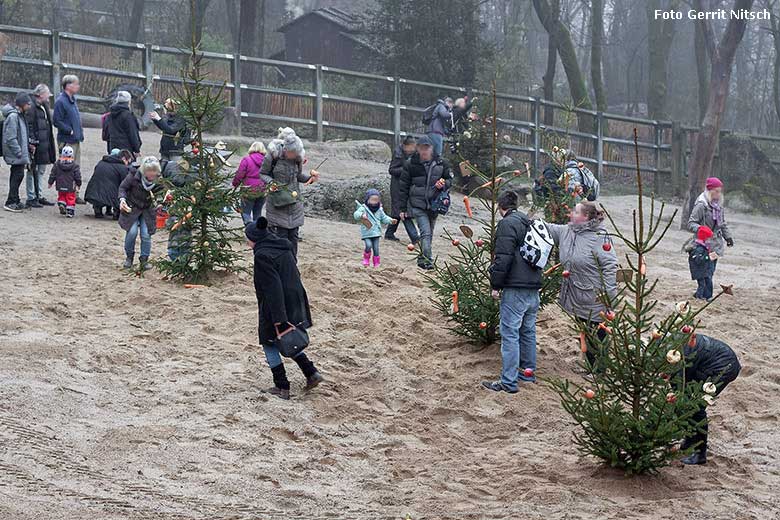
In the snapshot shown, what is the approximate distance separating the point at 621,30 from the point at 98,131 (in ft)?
137

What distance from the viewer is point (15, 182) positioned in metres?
16.1

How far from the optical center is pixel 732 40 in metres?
23.5

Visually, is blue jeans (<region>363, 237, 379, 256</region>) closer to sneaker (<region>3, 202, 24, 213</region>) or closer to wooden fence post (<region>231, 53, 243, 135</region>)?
sneaker (<region>3, 202, 24, 213</region>)

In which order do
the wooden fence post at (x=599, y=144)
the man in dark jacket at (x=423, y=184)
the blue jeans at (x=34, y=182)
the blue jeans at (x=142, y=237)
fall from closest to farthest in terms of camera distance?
the blue jeans at (x=142, y=237), the man in dark jacket at (x=423, y=184), the blue jeans at (x=34, y=182), the wooden fence post at (x=599, y=144)

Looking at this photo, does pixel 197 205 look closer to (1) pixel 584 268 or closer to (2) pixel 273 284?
(2) pixel 273 284

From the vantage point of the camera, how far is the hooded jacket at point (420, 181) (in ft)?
48.1

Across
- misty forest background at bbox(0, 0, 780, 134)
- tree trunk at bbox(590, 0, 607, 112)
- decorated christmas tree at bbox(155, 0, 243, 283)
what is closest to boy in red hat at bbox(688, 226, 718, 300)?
decorated christmas tree at bbox(155, 0, 243, 283)

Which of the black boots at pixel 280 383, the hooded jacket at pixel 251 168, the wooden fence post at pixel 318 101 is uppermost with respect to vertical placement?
the wooden fence post at pixel 318 101

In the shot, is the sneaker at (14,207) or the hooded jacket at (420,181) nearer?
the hooded jacket at (420,181)

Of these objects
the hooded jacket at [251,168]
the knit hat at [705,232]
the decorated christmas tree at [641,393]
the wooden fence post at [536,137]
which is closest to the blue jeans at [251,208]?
the hooded jacket at [251,168]

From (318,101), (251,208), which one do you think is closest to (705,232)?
(251,208)

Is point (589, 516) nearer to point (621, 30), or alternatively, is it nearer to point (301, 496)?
point (301, 496)

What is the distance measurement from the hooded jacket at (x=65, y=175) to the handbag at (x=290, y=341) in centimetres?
802

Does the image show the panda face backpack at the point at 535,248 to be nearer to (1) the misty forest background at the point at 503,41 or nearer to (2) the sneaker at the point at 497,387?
(2) the sneaker at the point at 497,387
